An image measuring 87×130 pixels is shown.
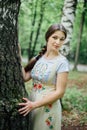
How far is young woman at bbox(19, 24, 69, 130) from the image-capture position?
3.49 metres

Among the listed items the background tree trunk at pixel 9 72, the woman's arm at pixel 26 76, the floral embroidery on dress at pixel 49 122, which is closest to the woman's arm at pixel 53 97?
the background tree trunk at pixel 9 72

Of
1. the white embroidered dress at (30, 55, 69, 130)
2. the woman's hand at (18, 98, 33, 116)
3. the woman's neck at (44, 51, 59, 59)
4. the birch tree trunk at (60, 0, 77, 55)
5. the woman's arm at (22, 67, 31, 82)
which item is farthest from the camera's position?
the birch tree trunk at (60, 0, 77, 55)

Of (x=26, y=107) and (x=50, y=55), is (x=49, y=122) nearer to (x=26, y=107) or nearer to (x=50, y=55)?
(x=26, y=107)

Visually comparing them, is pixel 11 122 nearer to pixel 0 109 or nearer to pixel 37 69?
pixel 0 109

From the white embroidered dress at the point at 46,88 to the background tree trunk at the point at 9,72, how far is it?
0.53ft

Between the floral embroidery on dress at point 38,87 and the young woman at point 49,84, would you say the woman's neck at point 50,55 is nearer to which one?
the young woman at point 49,84

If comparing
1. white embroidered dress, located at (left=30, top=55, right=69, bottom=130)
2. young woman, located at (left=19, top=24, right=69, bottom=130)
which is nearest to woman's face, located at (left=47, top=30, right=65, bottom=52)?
young woman, located at (left=19, top=24, right=69, bottom=130)

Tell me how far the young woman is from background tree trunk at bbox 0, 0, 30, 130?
0.11 m

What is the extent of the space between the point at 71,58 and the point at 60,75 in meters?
46.9

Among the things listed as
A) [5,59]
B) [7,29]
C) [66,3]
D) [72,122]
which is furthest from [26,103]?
[66,3]

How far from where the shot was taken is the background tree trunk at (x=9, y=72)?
3494 millimetres

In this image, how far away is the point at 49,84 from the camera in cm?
362

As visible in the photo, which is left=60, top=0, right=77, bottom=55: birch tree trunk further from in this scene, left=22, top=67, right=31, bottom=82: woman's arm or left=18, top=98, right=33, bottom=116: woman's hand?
left=18, top=98, right=33, bottom=116: woman's hand

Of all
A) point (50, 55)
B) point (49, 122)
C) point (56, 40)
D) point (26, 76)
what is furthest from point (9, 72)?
point (49, 122)
